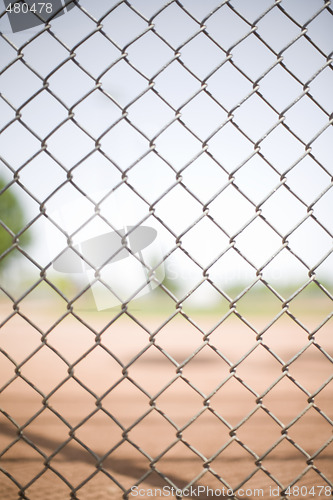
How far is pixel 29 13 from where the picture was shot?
1.07m

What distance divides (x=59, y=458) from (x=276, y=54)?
Answer: 2.36 metres

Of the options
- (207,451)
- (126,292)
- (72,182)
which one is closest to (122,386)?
(207,451)

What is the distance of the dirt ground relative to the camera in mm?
1208

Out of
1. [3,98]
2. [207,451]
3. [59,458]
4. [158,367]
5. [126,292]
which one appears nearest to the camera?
[3,98]

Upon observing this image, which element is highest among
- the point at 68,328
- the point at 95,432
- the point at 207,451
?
the point at 68,328

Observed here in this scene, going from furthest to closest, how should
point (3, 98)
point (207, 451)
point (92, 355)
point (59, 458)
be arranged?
1. point (92, 355)
2. point (207, 451)
3. point (59, 458)
4. point (3, 98)

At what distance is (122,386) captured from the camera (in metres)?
4.49

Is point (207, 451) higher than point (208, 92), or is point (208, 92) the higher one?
point (208, 92)

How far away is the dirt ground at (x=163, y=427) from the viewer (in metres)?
1.21

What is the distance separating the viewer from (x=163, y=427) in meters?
3.05

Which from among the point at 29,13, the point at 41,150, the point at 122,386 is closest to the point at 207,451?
the point at 122,386

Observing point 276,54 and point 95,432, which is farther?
point 95,432

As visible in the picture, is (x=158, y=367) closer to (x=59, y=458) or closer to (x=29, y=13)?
(x=59, y=458)

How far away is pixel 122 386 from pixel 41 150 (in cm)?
390
